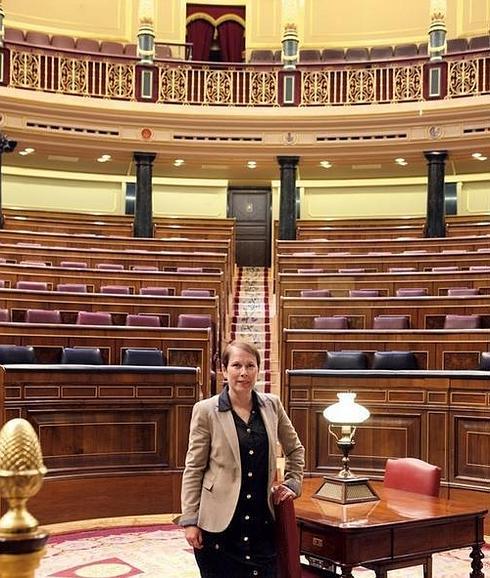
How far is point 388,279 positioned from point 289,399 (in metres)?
3.45

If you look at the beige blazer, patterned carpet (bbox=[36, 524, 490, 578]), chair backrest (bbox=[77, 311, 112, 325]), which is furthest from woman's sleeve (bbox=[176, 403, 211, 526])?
chair backrest (bbox=[77, 311, 112, 325])

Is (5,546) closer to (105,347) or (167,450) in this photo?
(167,450)

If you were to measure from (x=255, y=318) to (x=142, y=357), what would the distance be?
3.51 metres

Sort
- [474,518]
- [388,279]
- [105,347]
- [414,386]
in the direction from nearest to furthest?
[474,518], [414,386], [105,347], [388,279]

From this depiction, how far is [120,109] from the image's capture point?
1178 centimetres

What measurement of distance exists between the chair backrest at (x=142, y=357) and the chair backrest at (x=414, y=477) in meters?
2.95

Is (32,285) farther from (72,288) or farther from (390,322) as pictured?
(390,322)

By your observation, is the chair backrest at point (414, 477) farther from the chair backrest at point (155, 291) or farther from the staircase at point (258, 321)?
the chair backrest at point (155, 291)

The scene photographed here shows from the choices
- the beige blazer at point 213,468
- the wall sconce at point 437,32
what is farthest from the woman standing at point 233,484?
the wall sconce at point 437,32

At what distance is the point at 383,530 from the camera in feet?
9.06

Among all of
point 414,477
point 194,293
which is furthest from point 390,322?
point 414,477

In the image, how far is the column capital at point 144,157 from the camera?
1231cm

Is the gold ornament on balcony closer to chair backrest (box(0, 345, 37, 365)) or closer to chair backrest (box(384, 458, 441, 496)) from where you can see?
chair backrest (box(384, 458, 441, 496))

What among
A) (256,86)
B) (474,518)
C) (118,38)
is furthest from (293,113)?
(474,518)
